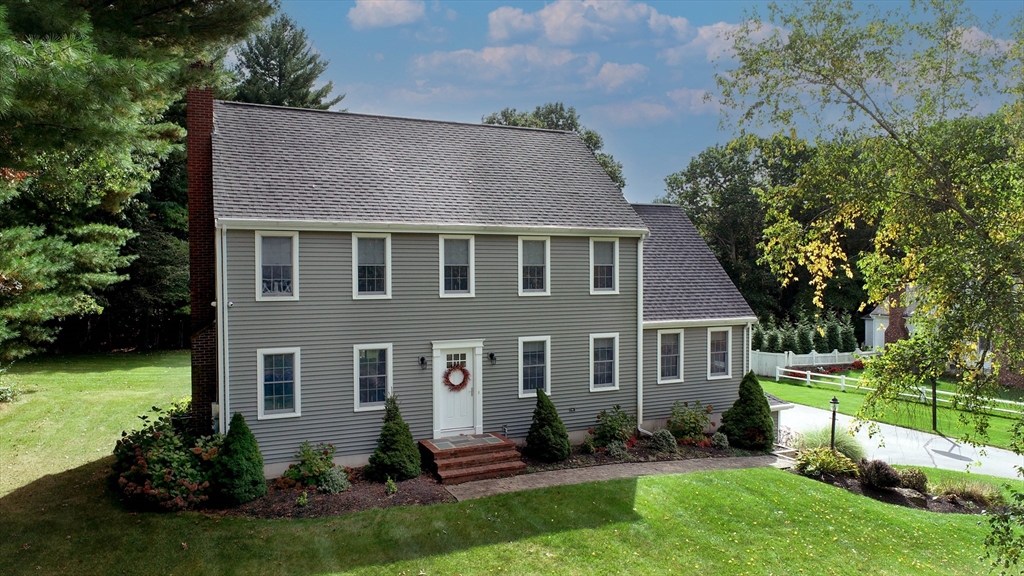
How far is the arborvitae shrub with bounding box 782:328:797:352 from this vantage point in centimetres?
3491

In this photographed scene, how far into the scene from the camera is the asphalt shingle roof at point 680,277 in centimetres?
1777

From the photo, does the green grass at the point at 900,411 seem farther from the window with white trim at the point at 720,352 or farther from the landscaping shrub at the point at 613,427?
the landscaping shrub at the point at 613,427

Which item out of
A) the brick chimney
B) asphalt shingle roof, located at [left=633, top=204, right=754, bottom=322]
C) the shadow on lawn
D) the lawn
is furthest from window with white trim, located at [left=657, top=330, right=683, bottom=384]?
the brick chimney

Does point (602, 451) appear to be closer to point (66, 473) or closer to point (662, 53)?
point (66, 473)

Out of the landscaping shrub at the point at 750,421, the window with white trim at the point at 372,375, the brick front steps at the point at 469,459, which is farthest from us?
the landscaping shrub at the point at 750,421

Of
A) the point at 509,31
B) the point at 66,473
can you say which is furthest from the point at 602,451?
the point at 509,31

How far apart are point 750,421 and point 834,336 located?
74.9 ft

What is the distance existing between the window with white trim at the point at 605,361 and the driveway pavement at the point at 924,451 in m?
6.61

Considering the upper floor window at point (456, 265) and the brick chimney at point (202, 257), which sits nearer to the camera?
the brick chimney at point (202, 257)

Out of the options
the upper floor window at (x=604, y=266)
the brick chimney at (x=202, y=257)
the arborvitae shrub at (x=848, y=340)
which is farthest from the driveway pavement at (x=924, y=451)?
the brick chimney at (x=202, y=257)

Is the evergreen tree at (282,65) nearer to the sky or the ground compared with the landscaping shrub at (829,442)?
nearer to the sky

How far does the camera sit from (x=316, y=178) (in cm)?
1452

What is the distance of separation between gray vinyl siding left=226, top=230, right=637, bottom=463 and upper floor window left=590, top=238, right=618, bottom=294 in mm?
206

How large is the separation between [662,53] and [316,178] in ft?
77.4
